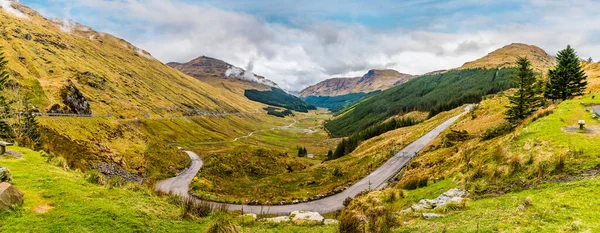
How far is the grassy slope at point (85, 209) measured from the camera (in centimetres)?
1509

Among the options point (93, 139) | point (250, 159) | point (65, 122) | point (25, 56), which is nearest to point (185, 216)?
point (250, 159)

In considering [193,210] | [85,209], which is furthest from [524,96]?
[85,209]

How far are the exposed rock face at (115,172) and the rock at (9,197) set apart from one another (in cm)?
6036

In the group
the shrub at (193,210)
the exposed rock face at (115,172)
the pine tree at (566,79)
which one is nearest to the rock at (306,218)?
the shrub at (193,210)

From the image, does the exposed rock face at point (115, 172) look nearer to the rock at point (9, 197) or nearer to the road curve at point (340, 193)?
the road curve at point (340, 193)

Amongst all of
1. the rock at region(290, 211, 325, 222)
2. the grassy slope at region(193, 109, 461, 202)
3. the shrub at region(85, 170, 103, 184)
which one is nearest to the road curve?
the grassy slope at region(193, 109, 461, 202)

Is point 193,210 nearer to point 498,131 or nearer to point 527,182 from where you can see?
point 527,182

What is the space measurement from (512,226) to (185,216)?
19.9 m

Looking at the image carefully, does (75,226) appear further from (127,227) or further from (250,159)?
(250,159)

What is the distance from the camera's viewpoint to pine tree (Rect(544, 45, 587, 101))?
49.6 metres

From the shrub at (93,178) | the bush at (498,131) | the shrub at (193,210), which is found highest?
the bush at (498,131)

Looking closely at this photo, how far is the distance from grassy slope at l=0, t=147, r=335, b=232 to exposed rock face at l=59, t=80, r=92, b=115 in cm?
11300

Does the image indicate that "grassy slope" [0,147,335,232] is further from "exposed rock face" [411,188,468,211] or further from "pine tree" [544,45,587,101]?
"pine tree" [544,45,587,101]

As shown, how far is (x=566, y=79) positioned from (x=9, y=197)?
72.5m
